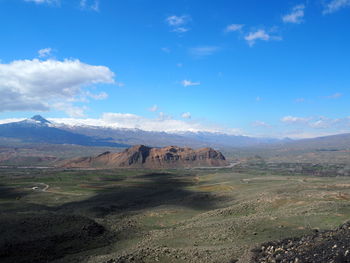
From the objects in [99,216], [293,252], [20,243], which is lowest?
[99,216]

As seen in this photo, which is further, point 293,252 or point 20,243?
point 20,243

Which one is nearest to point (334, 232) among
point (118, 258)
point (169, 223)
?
point (118, 258)

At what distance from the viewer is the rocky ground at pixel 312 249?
17.9 metres

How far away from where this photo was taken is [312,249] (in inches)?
787

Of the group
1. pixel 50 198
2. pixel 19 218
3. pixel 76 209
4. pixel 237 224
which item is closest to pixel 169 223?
pixel 237 224

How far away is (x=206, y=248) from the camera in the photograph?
2759 centimetres

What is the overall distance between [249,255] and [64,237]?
23745 millimetres

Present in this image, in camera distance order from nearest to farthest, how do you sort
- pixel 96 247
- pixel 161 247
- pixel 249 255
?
pixel 249 255 → pixel 161 247 → pixel 96 247

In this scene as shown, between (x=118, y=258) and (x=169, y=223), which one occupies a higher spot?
(x=118, y=258)

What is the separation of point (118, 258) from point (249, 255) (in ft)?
37.9

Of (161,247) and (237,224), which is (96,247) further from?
(237,224)

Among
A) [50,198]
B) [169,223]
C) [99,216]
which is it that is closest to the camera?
[169,223]

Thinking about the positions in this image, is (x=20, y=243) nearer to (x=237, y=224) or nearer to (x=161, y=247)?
(x=161, y=247)

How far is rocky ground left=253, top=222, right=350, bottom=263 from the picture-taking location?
58.9 feet
